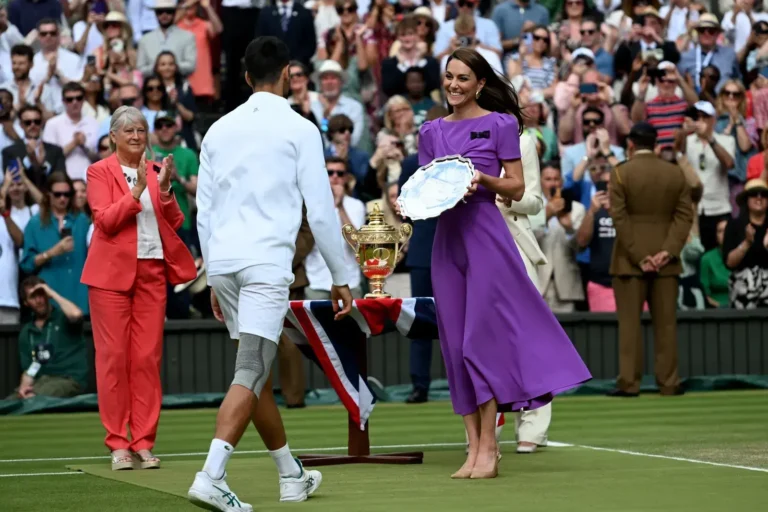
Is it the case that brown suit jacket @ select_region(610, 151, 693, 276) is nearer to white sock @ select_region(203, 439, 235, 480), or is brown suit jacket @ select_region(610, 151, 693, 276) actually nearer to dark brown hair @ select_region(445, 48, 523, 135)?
dark brown hair @ select_region(445, 48, 523, 135)

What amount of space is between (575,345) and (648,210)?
1.74m

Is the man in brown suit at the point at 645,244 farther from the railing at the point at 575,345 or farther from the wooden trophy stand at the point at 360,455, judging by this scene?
the wooden trophy stand at the point at 360,455

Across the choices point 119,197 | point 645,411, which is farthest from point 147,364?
point 645,411

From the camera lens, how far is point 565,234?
16.7 metres

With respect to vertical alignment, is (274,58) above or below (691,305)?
above

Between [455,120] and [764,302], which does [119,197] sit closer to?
[455,120]

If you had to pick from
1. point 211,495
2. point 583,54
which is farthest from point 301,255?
point 211,495

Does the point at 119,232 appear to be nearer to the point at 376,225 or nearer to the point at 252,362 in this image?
the point at 376,225

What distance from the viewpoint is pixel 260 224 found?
24.1 ft

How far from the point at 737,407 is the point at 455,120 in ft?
20.4

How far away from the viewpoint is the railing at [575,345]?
15.4 meters

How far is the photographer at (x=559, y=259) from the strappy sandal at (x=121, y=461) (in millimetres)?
7620

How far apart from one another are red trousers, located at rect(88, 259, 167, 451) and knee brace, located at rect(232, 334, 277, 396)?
263cm

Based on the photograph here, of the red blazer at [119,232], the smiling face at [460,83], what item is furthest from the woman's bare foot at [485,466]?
the red blazer at [119,232]
